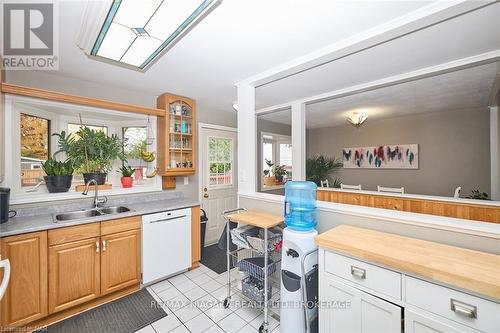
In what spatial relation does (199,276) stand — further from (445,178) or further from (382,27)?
(445,178)

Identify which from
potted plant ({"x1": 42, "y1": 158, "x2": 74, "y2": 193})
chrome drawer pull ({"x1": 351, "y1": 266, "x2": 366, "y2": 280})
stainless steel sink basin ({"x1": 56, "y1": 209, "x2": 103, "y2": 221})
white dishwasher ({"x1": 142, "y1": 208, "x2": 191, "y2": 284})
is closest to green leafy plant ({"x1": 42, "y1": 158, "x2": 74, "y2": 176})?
potted plant ({"x1": 42, "y1": 158, "x2": 74, "y2": 193})

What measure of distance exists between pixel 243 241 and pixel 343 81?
2.31m


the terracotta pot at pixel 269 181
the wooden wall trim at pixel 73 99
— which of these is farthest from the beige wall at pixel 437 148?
the wooden wall trim at pixel 73 99

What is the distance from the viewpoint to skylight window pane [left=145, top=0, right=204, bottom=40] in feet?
3.96

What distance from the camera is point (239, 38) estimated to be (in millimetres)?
1701

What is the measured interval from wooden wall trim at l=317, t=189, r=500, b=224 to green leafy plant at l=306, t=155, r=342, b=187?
181 centimetres

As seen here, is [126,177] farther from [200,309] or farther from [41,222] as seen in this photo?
[200,309]

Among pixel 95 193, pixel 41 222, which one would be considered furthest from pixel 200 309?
pixel 95 193

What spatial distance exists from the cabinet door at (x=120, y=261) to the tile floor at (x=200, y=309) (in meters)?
0.29

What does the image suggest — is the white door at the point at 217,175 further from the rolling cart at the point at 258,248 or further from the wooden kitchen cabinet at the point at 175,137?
the rolling cart at the point at 258,248

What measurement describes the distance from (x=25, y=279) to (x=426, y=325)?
2.72 metres

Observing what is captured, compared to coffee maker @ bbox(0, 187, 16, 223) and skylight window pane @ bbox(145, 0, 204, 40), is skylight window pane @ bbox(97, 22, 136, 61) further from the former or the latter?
coffee maker @ bbox(0, 187, 16, 223)

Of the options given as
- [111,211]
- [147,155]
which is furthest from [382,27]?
[111,211]

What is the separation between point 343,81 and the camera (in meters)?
2.72
